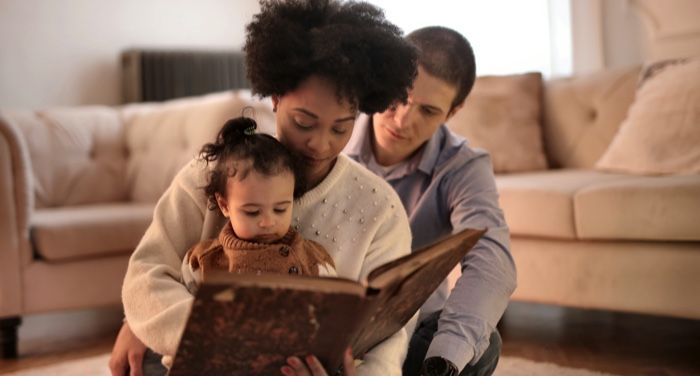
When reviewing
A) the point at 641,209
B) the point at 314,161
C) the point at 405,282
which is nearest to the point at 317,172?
the point at 314,161

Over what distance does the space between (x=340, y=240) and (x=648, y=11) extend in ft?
12.0

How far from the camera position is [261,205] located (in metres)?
1.36

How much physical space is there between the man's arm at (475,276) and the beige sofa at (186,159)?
98 centimetres

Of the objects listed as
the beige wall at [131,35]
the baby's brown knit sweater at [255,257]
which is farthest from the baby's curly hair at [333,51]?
the beige wall at [131,35]

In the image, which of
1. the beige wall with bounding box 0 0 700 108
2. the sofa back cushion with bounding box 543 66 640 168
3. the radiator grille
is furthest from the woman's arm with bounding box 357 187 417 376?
the radiator grille

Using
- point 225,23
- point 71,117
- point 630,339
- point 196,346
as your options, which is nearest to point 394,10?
point 225,23

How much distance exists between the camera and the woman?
1.41m

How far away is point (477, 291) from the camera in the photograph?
167cm

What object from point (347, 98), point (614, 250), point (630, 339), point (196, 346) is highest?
point (347, 98)

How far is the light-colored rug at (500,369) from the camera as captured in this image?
259 cm

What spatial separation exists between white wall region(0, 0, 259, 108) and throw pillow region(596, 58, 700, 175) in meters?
3.30

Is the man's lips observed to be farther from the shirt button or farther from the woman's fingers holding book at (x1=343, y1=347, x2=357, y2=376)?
the woman's fingers holding book at (x1=343, y1=347, x2=357, y2=376)

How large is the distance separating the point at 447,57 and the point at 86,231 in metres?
1.77

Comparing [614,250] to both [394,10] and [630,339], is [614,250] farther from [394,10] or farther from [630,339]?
[394,10]
